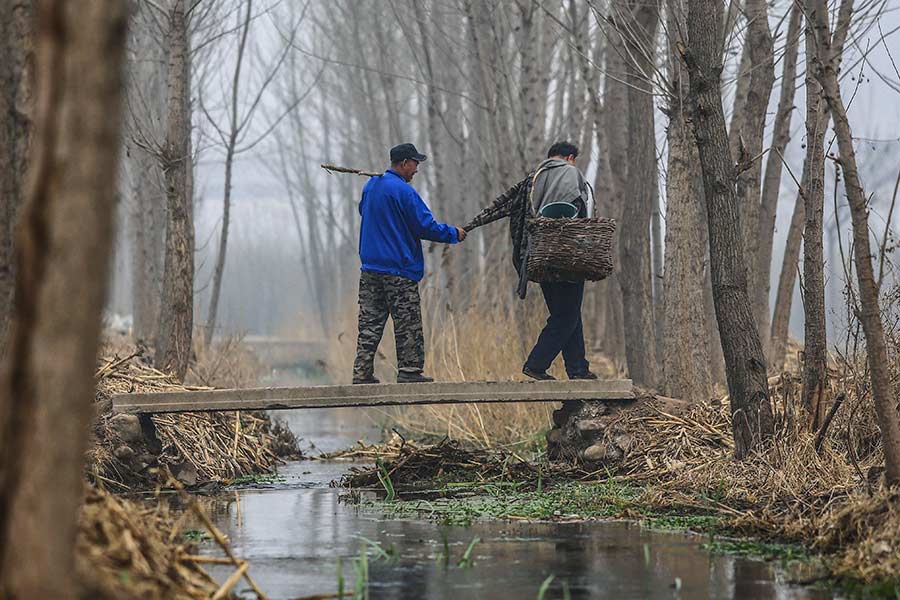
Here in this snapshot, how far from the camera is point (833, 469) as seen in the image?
807 cm

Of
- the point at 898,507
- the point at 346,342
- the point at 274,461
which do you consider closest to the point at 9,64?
the point at 898,507

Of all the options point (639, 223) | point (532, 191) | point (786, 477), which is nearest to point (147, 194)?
point (639, 223)

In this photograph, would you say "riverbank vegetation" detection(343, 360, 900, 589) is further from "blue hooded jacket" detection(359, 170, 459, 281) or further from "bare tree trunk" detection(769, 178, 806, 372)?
"bare tree trunk" detection(769, 178, 806, 372)

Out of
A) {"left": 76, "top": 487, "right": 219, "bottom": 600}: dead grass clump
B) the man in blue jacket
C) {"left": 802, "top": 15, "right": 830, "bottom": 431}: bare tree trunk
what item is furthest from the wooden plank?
{"left": 76, "top": 487, "right": 219, "bottom": 600}: dead grass clump

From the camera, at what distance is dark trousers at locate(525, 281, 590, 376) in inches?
442

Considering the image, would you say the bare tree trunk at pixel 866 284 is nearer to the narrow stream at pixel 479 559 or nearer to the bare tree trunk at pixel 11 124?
the narrow stream at pixel 479 559

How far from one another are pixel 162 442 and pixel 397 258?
8.03 ft

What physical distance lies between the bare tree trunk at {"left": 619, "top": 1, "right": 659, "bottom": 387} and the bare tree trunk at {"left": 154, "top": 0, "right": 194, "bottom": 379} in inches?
178

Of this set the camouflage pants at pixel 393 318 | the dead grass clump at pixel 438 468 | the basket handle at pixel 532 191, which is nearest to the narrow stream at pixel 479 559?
the dead grass clump at pixel 438 468

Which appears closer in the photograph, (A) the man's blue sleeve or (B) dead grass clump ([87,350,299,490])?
(B) dead grass clump ([87,350,299,490])

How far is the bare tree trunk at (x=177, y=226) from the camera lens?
13.5 metres

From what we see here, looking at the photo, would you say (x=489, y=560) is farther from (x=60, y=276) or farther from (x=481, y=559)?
(x=60, y=276)

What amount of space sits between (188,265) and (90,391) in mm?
10308

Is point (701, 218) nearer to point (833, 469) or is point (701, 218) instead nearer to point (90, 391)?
point (833, 469)
